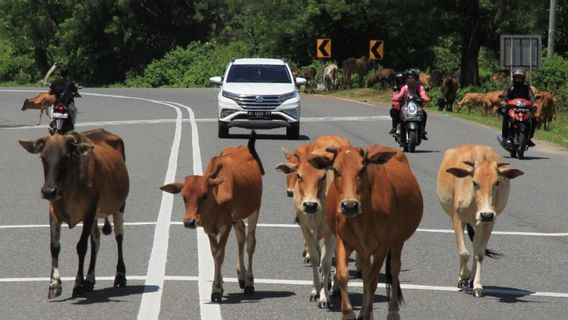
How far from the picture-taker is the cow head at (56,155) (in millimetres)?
10570

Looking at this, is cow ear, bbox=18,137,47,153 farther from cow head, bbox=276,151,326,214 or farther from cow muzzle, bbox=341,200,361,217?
cow muzzle, bbox=341,200,361,217

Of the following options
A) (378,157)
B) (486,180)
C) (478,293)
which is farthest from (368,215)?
(486,180)

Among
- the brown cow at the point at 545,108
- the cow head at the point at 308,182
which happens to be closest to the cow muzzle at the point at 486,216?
the cow head at the point at 308,182

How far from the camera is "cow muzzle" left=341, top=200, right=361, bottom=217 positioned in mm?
8727

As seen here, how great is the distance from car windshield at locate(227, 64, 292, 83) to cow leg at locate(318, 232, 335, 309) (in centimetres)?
2193

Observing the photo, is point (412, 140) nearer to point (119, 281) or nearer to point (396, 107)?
point (396, 107)

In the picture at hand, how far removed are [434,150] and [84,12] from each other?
2784 inches

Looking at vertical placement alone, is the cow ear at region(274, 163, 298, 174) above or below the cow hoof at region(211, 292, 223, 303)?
above

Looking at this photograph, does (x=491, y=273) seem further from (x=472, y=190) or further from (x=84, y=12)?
(x=84, y=12)

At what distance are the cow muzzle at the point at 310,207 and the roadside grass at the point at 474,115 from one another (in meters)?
21.9

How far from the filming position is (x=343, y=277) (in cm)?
916

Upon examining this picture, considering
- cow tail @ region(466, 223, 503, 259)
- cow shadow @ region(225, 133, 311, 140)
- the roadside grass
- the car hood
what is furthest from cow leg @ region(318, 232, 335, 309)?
the roadside grass

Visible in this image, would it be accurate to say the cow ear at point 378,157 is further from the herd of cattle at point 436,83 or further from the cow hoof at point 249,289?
the herd of cattle at point 436,83

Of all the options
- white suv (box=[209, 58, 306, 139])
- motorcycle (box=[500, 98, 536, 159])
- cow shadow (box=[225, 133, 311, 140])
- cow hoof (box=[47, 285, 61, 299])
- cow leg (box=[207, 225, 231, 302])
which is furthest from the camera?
white suv (box=[209, 58, 306, 139])
